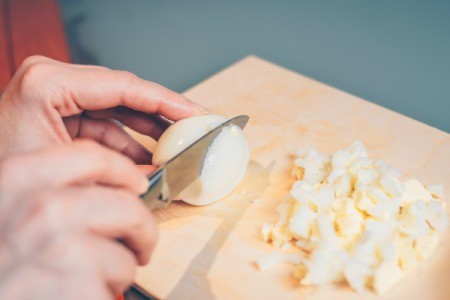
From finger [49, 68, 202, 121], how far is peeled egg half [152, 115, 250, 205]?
0.19 ft

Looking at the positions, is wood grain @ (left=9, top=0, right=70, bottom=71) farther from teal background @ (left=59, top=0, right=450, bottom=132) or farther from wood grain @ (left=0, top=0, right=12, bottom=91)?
teal background @ (left=59, top=0, right=450, bottom=132)

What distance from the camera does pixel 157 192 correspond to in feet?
3.71

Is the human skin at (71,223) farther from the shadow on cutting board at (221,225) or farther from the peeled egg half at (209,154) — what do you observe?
the peeled egg half at (209,154)

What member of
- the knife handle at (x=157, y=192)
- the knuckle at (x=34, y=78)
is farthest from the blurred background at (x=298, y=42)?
the knife handle at (x=157, y=192)

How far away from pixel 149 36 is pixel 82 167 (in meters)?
1.98

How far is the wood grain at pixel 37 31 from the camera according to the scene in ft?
7.09

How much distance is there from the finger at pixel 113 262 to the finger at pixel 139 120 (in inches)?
28.9

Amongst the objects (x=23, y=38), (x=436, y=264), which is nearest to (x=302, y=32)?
(x=23, y=38)

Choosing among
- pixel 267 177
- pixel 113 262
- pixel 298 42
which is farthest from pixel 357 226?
pixel 298 42

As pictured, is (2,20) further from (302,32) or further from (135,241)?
(135,241)

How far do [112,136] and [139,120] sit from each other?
10 centimetres

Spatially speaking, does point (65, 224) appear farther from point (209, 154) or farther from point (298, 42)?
point (298, 42)

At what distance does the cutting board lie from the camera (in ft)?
3.95

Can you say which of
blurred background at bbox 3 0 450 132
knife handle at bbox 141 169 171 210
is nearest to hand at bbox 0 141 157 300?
knife handle at bbox 141 169 171 210
